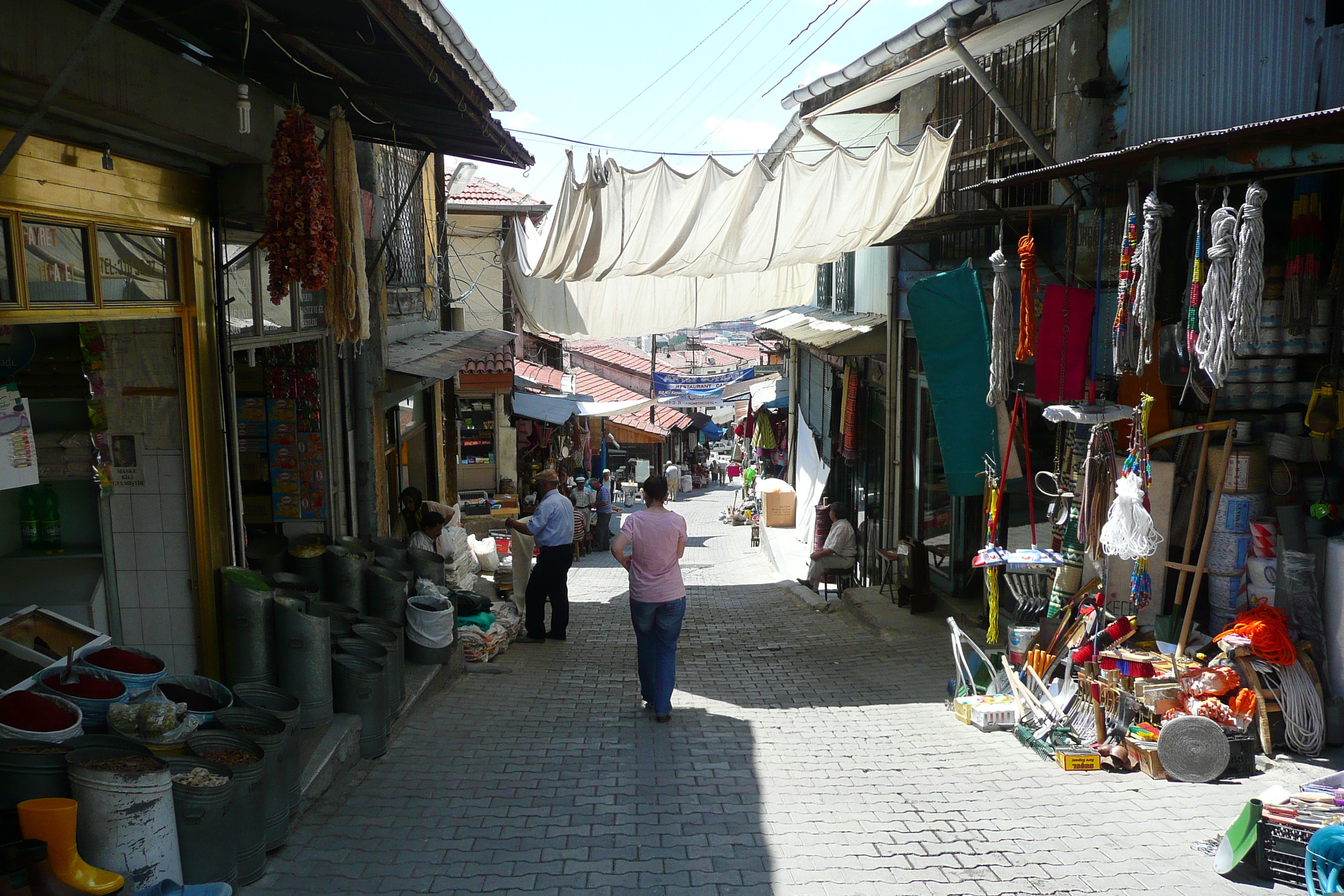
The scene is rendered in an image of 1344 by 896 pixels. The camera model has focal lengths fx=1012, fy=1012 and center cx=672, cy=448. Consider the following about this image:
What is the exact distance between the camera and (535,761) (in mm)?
6066

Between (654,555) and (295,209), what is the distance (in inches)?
121

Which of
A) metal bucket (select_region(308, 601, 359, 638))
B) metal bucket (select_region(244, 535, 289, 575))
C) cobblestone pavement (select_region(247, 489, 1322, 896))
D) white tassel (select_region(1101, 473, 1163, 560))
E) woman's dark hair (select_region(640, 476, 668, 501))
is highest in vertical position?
woman's dark hair (select_region(640, 476, 668, 501))

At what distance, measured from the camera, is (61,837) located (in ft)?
11.3

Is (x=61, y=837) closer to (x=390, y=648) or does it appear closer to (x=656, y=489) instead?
(x=390, y=648)

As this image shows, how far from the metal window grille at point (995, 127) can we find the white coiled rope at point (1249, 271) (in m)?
2.79

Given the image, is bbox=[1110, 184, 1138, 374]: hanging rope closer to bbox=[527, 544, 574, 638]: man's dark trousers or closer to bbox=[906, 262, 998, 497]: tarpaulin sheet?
bbox=[906, 262, 998, 497]: tarpaulin sheet

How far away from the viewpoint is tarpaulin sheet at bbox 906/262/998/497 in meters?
8.00

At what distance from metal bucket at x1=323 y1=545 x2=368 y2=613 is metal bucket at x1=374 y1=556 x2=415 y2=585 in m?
0.29

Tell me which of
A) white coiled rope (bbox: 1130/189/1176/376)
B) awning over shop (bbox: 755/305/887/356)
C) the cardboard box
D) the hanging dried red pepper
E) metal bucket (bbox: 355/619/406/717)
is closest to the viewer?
the hanging dried red pepper

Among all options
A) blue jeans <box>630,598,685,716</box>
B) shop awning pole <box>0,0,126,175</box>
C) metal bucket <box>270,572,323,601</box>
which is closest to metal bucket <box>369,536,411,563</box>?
metal bucket <box>270,572,323,601</box>

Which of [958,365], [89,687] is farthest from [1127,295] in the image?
[89,687]

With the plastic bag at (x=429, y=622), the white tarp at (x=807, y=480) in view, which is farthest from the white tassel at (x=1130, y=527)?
the white tarp at (x=807, y=480)

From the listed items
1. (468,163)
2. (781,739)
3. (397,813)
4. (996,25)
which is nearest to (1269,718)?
(781,739)

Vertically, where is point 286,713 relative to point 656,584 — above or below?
below
